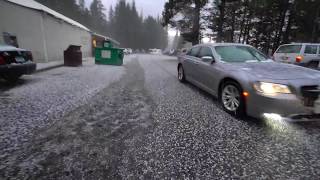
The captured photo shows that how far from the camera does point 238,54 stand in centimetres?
452

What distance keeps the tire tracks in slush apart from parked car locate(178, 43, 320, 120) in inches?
66.3

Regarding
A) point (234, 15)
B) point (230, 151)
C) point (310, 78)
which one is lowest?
point (230, 151)

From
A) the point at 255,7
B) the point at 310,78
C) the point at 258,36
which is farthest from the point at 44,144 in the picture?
the point at 258,36

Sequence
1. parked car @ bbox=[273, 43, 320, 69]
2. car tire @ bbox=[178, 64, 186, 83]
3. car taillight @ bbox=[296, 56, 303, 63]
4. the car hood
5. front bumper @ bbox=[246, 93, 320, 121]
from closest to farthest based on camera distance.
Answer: front bumper @ bbox=[246, 93, 320, 121] → the car hood → car tire @ bbox=[178, 64, 186, 83] → parked car @ bbox=[273, 43, 320, 69] → car taillight @ bbox=[296, 56, 303, 63]

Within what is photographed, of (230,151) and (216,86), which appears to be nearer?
(230,151)

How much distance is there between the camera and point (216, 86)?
420cm

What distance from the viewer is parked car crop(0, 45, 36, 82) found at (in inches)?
211

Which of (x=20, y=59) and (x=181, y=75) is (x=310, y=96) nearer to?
(x=181, y=75)

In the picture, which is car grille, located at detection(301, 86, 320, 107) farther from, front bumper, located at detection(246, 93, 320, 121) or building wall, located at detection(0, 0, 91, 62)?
building wall, located at detection(0, 0, 91, 62)

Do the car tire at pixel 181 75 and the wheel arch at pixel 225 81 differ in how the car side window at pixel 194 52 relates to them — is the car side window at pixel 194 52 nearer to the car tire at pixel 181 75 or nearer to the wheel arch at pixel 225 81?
the car tire at pixel 181 75

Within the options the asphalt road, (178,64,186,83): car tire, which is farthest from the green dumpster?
the asphalt road

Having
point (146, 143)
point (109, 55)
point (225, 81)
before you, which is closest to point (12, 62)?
point (146, 143)

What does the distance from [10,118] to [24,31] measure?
10.6 meters

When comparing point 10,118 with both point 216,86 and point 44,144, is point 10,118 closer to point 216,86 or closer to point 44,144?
point 44,144
